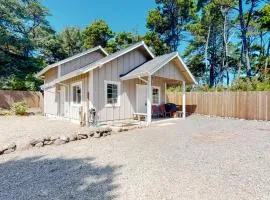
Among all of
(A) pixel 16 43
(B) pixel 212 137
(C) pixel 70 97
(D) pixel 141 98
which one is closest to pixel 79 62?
(C) pixel 70 97

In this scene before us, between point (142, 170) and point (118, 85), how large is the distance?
8.58 m

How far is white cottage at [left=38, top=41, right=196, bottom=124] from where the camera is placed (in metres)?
12.1

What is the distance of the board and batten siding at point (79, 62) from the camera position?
1830cm

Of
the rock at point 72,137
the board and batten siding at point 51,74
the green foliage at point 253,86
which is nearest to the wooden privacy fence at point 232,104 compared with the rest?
the green foliage at point 253,86

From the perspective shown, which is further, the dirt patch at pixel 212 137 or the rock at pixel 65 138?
the rock at pixel 65 138

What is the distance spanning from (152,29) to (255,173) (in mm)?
28717

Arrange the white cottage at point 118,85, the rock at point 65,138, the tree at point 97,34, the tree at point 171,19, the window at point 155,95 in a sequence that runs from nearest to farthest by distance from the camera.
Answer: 1. the rock at point 65,138
2. the white cottage at point 118,85
3. the window at point 155,95
4. the tree at point 171,19
5. the tree at point 97,34

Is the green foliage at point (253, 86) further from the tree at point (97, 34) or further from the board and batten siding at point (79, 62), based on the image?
the tree at point (97, 34)

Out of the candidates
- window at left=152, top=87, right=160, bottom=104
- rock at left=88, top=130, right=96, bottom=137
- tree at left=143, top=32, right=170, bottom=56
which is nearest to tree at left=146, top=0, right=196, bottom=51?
tree at left=143, top=32, right=170, bottom=56

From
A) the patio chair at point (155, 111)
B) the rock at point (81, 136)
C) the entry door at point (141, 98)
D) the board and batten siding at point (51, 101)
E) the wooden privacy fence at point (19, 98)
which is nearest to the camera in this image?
the rock at point (81, 136)

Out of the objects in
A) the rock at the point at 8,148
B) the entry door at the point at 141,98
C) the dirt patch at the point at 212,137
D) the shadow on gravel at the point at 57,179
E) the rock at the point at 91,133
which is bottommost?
the shadow on gravel at the point at 57,179

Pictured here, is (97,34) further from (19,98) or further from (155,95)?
(155,95)

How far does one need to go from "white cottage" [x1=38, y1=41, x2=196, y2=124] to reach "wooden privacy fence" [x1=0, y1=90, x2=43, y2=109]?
10324mm

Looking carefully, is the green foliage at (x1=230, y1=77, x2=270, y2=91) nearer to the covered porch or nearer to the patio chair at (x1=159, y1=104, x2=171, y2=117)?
the covered porch
